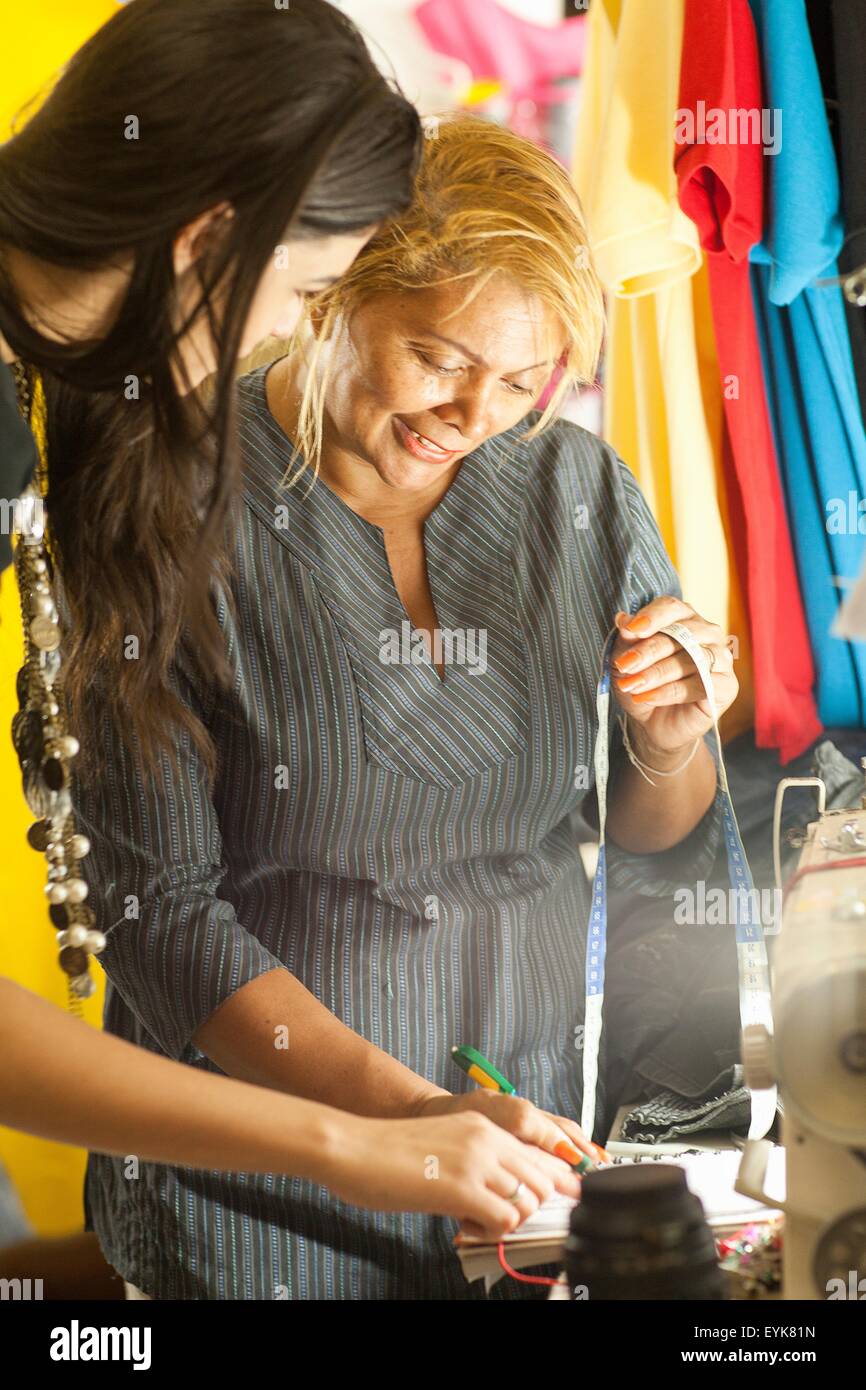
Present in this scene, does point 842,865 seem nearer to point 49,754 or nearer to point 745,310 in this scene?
point 49,754

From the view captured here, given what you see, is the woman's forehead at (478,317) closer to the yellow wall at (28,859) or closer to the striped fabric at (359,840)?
the striped fabric at (359,840)

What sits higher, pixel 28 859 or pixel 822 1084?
pixel 28 859

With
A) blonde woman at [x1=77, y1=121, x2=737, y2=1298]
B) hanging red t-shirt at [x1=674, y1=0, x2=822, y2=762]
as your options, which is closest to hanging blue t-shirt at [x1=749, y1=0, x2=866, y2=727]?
hanging red t-shirt at [x1=674, y1=0, x2=822, y2=762]

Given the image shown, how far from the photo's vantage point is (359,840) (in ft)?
3.79

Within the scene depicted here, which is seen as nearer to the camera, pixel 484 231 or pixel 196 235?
pixel 196 235

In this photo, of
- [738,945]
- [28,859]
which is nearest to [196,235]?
[738,945]

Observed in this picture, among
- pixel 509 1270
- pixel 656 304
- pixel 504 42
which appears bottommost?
pixel 509 1270

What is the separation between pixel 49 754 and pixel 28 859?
0.90m

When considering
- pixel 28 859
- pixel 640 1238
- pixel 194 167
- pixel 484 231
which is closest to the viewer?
pixel 640 1238

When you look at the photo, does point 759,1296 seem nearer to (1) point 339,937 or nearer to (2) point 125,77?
(1) point 339,937

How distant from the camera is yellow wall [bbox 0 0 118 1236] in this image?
1712mm

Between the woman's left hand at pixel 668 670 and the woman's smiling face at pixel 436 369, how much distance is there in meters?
0.20
